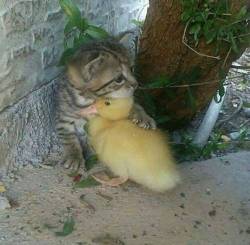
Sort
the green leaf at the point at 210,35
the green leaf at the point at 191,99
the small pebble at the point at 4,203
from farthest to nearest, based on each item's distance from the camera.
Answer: the green leaf at the point at 191,99 < the green leaf at the point at 210,35 < the small pebble at the point at 4,203

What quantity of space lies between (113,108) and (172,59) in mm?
680

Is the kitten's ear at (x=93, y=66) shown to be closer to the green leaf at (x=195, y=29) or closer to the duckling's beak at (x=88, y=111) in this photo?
the duckling's beak at (x=88, y=111)

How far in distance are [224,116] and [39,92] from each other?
1479 mm

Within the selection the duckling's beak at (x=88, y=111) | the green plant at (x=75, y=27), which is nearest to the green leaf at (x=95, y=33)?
the green plant at (x=75, y=27)

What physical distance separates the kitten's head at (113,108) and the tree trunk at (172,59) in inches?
21.7

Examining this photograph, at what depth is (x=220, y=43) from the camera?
3.02 meters

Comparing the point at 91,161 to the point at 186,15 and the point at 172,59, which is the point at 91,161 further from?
the point at 186,15

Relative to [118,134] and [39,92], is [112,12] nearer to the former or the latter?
[39,92]

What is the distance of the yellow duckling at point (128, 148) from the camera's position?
102 inches

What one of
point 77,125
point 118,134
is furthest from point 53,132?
point 118,134

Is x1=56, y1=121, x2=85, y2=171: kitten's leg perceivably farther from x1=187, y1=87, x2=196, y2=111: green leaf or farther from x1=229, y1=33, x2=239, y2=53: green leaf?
x1=229, y1=33, x2=239, y2=53: green leaf

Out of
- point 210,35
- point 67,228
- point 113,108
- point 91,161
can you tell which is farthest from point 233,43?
point 67,228

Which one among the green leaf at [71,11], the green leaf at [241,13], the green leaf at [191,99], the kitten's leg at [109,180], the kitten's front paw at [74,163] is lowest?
the kitten's front paw at [74,163]

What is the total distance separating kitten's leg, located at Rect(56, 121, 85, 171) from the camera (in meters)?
2.99
